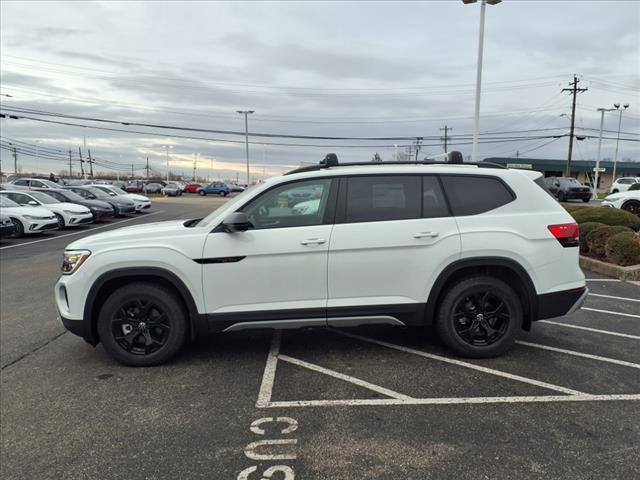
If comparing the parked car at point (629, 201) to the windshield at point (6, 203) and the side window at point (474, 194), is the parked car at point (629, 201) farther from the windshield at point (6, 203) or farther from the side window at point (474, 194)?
the windshield at point (6, 203)

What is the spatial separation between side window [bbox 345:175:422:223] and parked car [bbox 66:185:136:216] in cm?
2074

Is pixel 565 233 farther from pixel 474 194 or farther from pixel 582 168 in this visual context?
pixel 582 168

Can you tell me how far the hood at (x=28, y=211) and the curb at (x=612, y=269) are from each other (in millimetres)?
15781

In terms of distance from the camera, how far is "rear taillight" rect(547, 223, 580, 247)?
4.11 metres

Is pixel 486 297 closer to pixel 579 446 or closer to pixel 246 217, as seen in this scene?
pixel 579 446

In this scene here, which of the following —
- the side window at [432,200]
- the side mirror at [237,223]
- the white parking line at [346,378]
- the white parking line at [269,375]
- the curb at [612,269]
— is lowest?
the white parking line at [269,375]

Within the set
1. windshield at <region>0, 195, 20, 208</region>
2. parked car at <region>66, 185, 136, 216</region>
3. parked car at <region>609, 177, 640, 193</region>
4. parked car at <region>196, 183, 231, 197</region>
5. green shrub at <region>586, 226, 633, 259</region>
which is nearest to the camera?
green shrub at <region>586, 226, 633, 259</region>

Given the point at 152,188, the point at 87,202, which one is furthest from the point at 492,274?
the point at 152,188

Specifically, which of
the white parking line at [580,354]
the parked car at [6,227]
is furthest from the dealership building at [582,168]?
the white parking line at [580,354]

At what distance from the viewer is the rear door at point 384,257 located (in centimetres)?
399

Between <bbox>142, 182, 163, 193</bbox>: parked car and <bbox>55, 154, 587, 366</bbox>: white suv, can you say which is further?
<bbox>142, 182, 163, 193</bbox>: parked car

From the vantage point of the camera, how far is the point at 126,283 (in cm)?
410

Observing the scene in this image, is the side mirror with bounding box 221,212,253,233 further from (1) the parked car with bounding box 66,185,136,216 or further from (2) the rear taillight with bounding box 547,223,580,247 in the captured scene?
(1) the parked car with bounding box 66,185,136,216

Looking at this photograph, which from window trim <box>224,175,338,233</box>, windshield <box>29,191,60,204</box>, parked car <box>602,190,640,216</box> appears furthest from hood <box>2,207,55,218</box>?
parked car <box>602,190,640,216</box>
